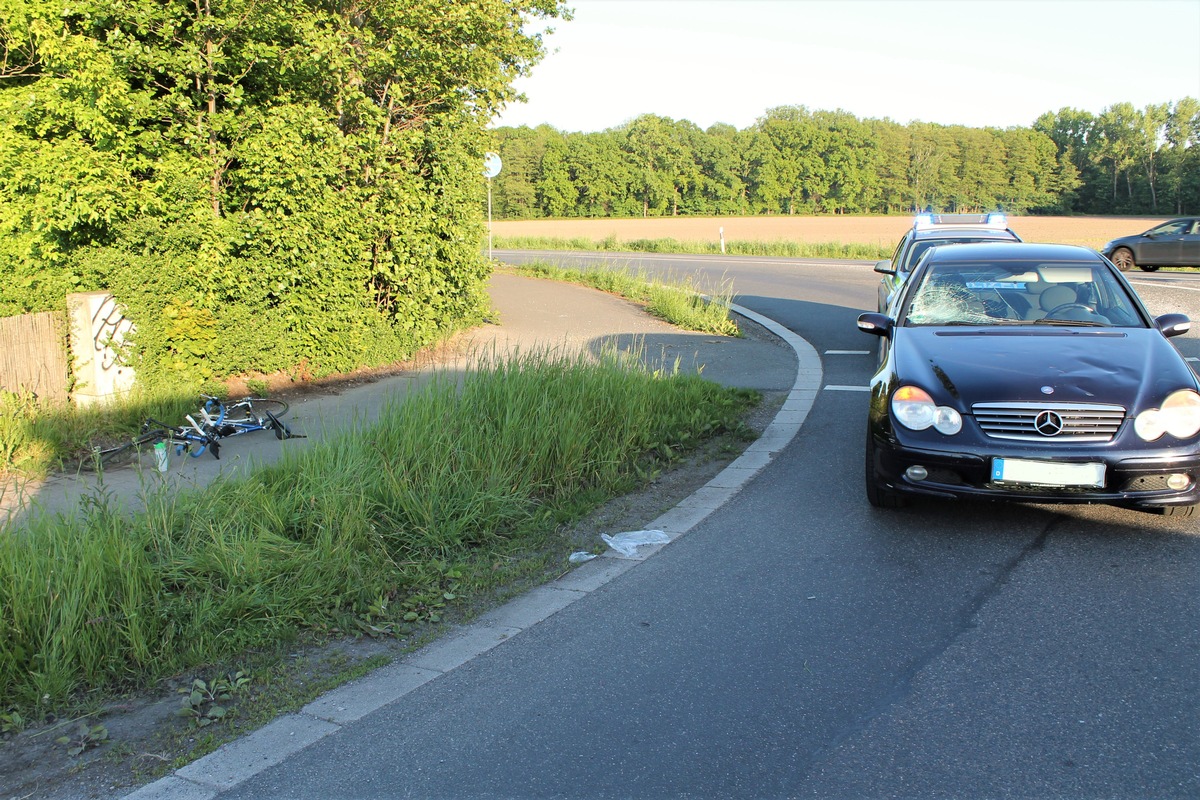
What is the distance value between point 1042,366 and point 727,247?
37.1 metres

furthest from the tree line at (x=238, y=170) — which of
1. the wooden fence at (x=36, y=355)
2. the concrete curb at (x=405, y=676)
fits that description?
the concrete curb at (x=405, y=676)

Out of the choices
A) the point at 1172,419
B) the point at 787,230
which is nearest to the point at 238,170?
the point at 1172,419

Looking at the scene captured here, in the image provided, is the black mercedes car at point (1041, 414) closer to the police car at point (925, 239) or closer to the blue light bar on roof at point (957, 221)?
the police car at point (925, 239)

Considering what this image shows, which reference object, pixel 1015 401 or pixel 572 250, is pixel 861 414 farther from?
pixel 572 250

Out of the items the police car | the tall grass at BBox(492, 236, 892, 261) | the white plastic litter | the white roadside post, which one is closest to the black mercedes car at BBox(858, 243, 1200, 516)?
the white plastic litter

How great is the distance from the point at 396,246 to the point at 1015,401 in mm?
8001

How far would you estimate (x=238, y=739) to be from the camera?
346cm

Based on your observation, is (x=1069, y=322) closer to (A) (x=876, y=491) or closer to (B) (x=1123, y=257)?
(A) (x=876, y=491)

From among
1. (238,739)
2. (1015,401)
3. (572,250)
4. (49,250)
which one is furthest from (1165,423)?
(572,250)

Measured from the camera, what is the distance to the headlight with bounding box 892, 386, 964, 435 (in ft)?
17.8

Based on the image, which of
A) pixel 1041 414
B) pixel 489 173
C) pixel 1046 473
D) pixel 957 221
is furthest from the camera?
pixel 957 221

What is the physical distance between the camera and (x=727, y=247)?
4203 cm

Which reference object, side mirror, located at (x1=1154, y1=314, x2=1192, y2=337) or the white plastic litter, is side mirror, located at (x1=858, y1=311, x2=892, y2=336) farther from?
the white plastic litter

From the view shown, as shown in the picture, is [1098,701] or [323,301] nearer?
[1098,701]
